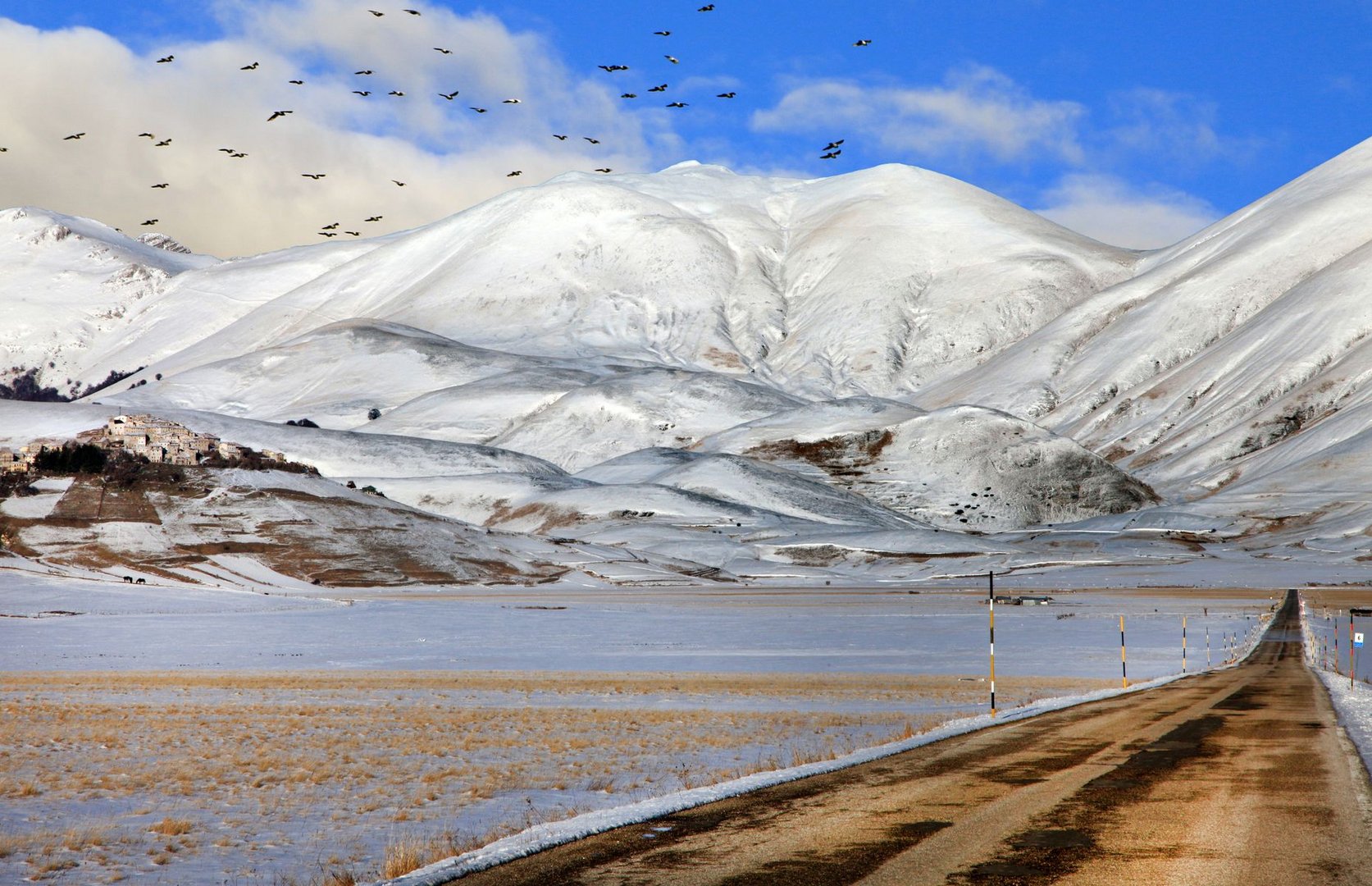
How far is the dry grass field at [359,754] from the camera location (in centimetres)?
1583

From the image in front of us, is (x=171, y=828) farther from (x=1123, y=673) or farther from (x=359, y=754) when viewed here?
(x=1123, y=673)

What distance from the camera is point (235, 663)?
4806 centimetres

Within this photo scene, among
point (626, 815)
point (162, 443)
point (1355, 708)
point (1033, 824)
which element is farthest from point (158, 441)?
point (1033, 824)

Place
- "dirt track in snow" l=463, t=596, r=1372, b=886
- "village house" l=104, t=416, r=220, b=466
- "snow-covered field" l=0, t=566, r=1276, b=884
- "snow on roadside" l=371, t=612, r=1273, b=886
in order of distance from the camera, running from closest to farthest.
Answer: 1. "dirt track in snow" l=463, t=596, r=1372, b=886
2. "snow on roadside" l=371, t=612, r=1273, b=886
3. "snow-covered field" l=0, t=566, r=1276, b=884
4. "village house" l=104, t=416, r=220, b=466

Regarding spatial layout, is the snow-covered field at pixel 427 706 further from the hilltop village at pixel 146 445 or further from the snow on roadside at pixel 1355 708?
the hilltop village at pixel 146 445

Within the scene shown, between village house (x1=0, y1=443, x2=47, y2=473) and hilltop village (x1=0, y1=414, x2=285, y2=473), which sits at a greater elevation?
hilltop village (x1=0, y1=414, x2=285, y2=473)

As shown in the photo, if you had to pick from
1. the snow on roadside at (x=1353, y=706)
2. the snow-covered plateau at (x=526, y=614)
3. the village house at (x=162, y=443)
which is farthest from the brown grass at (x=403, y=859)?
the village house at (x=162, y=443)

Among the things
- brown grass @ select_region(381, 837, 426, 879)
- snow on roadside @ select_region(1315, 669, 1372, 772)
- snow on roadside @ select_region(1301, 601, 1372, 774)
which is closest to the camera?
brown grass @ select_region(381, 837, 426, 879)

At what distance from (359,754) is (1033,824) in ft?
47.6

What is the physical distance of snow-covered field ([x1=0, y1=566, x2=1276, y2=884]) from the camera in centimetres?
1745

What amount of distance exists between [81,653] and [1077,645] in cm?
3809

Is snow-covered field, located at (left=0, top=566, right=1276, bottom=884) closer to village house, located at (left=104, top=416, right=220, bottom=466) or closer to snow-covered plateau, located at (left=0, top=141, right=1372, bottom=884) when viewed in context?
snow-covered plateau, located at (left=0, top=141, right=1372, bottom=884)

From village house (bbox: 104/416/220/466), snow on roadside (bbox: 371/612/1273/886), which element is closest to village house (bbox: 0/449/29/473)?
village house (bbox: 104/416/220/466)

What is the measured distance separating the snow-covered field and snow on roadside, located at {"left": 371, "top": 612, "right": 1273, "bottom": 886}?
4.17 feet
